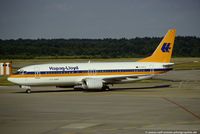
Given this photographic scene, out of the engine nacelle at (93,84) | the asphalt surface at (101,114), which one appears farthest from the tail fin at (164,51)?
the asphalt surface at (101,114)

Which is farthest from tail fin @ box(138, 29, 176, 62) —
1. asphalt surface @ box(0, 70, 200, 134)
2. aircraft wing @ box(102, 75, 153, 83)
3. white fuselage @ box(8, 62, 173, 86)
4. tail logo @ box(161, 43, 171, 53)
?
asphalt surface @ box(0, 70, 200, 134)

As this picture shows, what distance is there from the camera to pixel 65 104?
33.3m

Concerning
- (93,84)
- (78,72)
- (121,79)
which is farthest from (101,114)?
(121,79)

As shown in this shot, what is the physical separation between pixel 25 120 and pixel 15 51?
175478mm

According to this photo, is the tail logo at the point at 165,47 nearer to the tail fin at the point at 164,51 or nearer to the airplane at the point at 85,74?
the tail fin at the point at 164,51

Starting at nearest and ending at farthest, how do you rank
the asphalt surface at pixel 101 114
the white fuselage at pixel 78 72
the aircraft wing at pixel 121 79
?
the asphalt surface at pixel 101 114 → the white fuselage at pixel 78 72 → the aircraft wing at pixel 121 79

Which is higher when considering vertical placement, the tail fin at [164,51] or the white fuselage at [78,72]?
the tail fin at [164,51]

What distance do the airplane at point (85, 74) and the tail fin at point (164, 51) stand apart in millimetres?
130

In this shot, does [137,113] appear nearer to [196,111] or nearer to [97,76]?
[196,111]

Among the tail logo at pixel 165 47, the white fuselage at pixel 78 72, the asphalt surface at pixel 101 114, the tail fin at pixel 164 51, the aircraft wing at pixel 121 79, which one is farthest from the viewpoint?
the tail logo at pixel 165 47

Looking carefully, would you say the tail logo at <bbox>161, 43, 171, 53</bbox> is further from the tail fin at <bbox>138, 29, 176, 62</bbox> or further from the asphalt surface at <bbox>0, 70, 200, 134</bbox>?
the asphalt surface at <bbox>0, 70, 200, 134</bbox>

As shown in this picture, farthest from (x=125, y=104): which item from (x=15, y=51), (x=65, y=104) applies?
(x=15, y=51)

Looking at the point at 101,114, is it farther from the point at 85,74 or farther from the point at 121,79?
the point at 121,79

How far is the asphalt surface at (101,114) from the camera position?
22.4m
